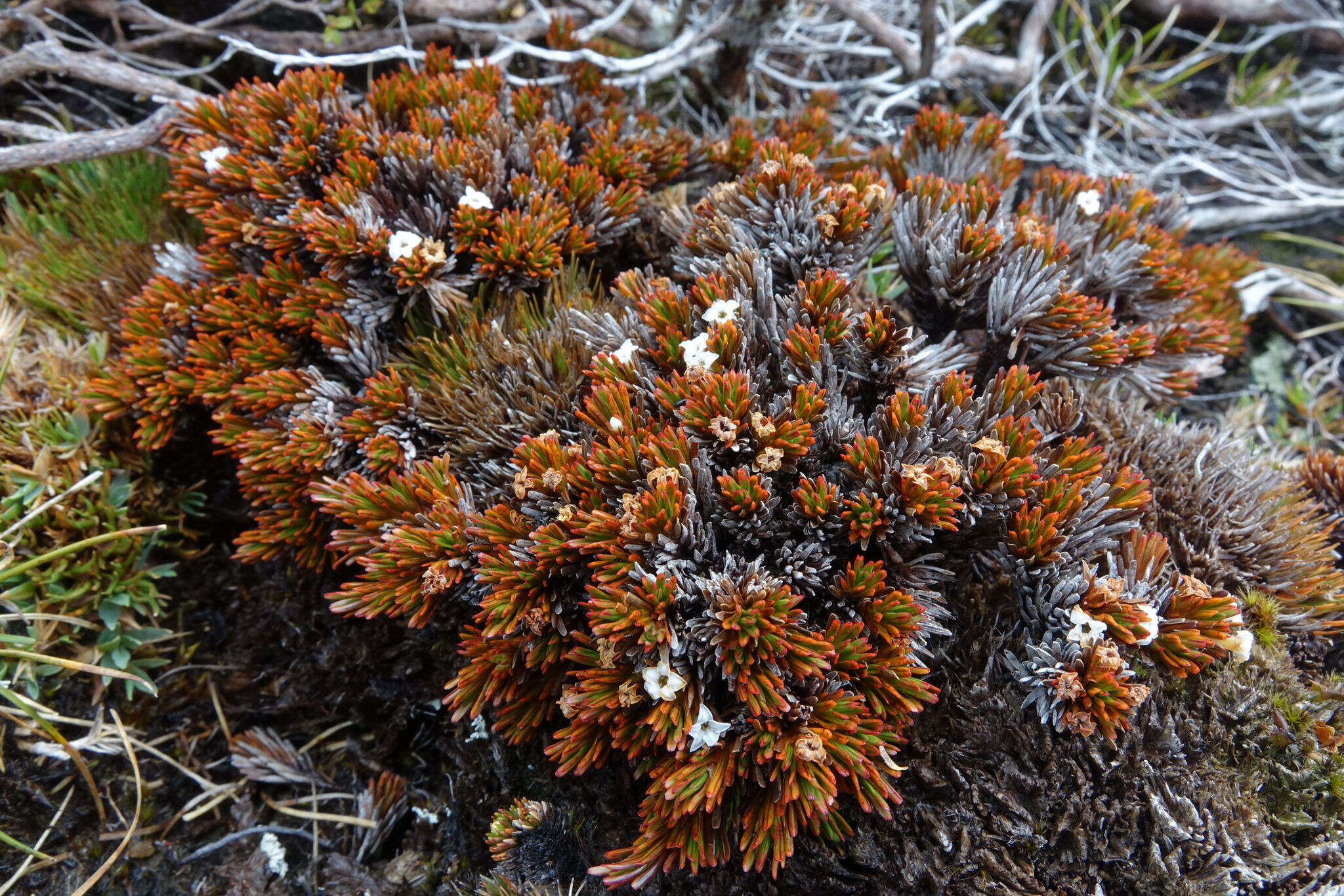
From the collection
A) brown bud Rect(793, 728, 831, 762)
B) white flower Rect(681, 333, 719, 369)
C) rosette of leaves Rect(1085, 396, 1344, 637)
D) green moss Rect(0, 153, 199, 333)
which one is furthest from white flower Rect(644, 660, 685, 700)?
green moss Rect(0, 153, 199, 333)

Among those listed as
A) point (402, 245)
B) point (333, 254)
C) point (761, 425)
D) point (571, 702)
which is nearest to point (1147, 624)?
point (761, 425)

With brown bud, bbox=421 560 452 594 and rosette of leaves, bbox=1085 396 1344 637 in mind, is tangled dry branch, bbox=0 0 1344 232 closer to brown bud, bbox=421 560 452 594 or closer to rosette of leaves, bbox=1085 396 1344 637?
rosette of leaves, bbox=1085 396 1344 637

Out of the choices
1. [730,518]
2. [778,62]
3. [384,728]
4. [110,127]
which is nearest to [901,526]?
[730,518]

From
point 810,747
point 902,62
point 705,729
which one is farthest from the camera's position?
point 902,62

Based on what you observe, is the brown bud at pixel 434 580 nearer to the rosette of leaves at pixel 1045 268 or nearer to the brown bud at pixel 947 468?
the brown bud at pixel 947 468

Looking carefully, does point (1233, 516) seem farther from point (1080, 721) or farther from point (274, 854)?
point (274, 854)

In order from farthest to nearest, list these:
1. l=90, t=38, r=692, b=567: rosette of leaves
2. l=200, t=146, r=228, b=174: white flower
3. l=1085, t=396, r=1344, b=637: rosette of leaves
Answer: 1. l=200, t=146, r=228, b=174: white flower
2. l=90, t=38, r=692, b=567: rosette of leaves
3. l=1085, t=396, r=1344, b=637: rosette of leaves

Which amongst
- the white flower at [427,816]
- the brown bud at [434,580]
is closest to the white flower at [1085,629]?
the brown bud at [434,580]
